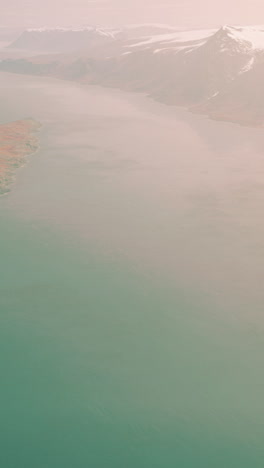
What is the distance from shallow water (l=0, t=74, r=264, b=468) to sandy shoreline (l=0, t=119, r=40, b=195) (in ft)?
10.2

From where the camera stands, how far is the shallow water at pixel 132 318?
24.7 metres

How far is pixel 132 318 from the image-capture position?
113ft

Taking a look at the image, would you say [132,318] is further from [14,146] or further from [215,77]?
[215,77]

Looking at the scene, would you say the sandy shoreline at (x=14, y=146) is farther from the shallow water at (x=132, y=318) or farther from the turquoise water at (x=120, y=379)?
the turquoise water at (x=120, y=379)

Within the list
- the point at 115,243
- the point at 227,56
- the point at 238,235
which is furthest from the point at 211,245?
the point at 227,56

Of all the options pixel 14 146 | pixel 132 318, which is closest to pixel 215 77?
pixel 14 146

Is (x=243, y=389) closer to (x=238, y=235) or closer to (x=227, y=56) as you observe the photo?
(x=238, y=235)

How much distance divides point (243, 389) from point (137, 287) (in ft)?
45.8

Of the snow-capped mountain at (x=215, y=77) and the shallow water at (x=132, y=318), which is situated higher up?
the snow-capped mountain at (x=215, y=77)

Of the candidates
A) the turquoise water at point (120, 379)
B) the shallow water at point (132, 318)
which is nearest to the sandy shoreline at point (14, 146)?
the shallow water at point (132, 318)

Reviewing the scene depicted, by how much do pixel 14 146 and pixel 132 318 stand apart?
199 ft

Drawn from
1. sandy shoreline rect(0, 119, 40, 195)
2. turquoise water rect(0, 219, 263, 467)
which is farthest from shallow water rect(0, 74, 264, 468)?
sandy shoreline rect(0, 119, 40, 195)

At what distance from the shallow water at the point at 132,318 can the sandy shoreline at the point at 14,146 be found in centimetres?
310

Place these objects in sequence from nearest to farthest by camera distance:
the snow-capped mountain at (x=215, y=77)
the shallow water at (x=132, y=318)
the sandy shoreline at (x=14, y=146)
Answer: the shallow water at (x=132, y=318) < the sandy shoreline at (x=14, y=146) < the snow-capped mountain at (x=215, y=77)
